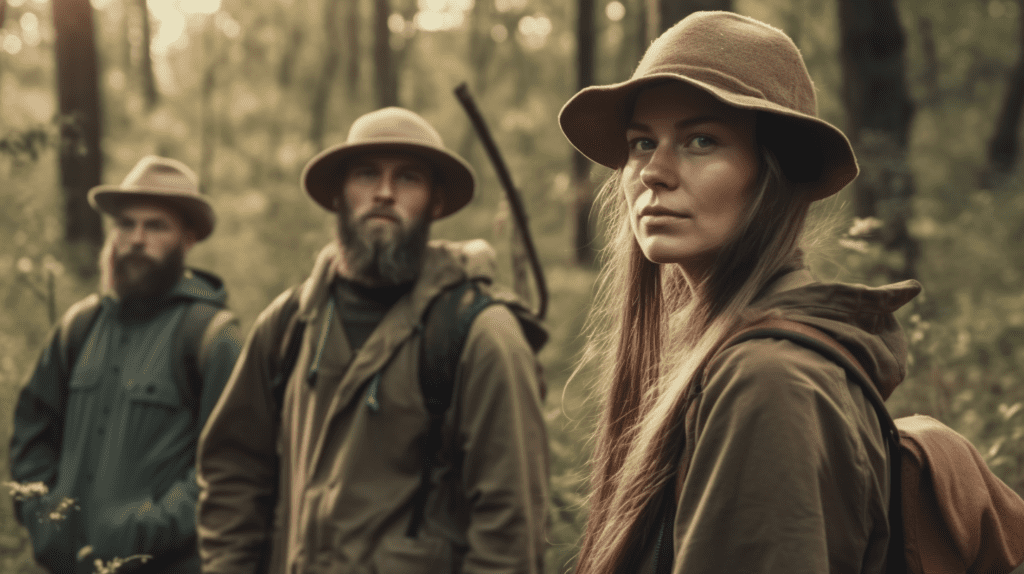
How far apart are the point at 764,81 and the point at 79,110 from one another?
1001 cm

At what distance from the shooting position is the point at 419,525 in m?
3.35

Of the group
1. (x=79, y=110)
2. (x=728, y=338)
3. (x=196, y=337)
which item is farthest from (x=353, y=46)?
(x=728, y=338)

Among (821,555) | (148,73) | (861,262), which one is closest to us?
(821,555)

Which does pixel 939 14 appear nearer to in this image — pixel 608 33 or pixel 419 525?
pixel 608 33

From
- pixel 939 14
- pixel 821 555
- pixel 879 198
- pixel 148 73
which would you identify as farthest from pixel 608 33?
pixel 821 555

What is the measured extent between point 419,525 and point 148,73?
20749 mm

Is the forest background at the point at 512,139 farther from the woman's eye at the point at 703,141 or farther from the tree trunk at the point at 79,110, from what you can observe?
the woman's eye at the point at 703,141

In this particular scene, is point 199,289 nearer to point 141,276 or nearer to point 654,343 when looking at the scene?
point 141,276

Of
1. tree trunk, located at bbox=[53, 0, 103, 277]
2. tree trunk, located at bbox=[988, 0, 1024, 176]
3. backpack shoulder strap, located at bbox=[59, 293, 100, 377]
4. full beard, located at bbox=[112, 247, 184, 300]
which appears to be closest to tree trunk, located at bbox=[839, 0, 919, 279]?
full beard, located at bbox=[112, 247, 184, 300]

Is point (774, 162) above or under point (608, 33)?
under

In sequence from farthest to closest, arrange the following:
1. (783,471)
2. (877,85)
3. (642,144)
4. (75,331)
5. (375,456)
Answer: (877,85) < (75,331) < (375,456) < (642,144) < (783,471)

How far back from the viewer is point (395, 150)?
402cm

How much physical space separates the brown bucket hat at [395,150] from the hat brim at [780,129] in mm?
1917

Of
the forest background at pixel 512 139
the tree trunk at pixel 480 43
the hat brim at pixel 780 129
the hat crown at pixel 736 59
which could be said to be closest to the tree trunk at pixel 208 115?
the forest background at pixel 512 139
